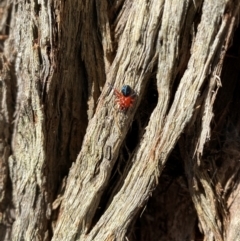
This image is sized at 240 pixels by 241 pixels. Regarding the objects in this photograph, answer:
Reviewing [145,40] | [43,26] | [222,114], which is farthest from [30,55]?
[222,114]

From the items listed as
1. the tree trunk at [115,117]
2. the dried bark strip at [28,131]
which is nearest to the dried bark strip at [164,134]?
the tree trunk at [115,117]

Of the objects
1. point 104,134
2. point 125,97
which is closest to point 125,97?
point 125,97

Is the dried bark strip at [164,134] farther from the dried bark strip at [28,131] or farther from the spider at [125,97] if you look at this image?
the dried bark strip at [28,131]

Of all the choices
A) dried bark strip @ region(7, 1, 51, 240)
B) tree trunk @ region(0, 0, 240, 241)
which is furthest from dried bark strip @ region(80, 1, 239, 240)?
dried bark strip @ region(7, 1, 51, 240)

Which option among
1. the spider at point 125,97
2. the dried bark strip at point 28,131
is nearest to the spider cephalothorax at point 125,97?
the spider at point 125,97

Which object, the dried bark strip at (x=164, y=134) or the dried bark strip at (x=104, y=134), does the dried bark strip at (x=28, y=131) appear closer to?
the dried bark strip at (x=104, y=134)

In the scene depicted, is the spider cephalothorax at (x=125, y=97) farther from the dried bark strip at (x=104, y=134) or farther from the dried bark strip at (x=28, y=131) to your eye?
the dried bark strip at (x=28, y=131)

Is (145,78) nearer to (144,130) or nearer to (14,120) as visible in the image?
(144,130)

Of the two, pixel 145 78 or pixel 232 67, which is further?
pixel 232 67
